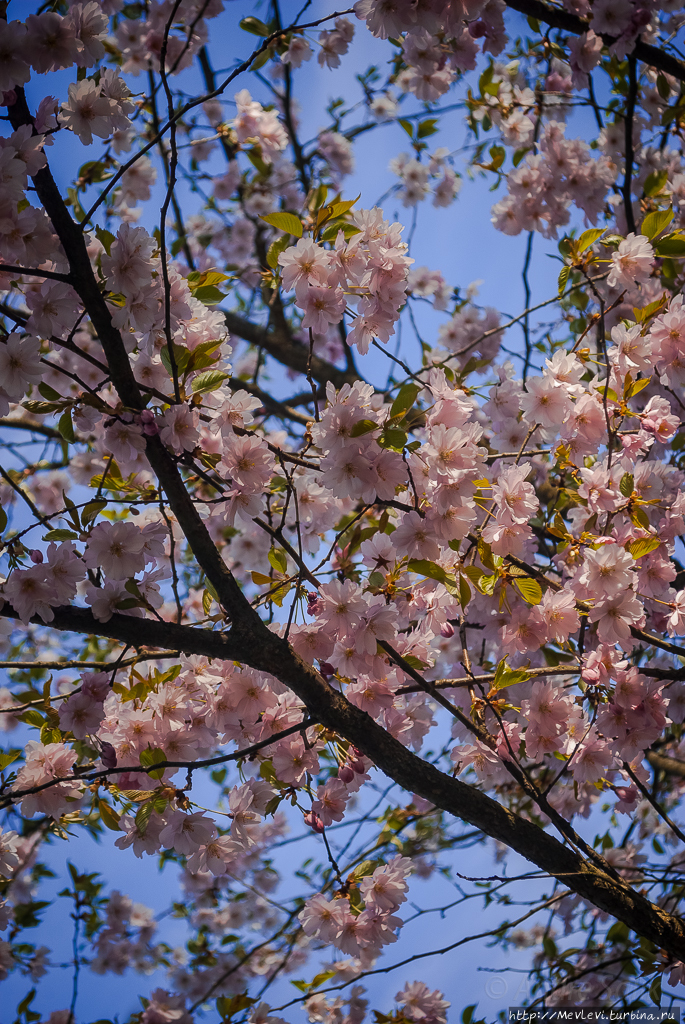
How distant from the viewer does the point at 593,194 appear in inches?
89.6

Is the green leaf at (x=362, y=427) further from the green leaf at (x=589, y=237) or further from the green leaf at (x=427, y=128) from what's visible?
the green leaf at (x=427, y=128)

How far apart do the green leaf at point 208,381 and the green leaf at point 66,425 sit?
10.8 inches

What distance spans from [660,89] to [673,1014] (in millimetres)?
Result: 2747

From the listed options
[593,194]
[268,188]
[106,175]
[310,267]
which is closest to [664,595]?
[310,267]

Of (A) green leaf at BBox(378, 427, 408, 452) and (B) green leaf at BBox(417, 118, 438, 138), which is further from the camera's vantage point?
(B) green leaf at BBox(417, 118, 438, 138)

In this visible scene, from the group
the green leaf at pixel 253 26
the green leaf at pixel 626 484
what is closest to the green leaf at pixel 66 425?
the green leaf at pixel 626 484

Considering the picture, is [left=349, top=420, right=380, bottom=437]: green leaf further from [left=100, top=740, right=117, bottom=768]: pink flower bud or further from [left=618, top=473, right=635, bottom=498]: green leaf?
[left=100, top=740, right=117, bottom=768]: pink flower bud

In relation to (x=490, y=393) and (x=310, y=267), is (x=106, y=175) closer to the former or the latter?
(x=310, y=267)

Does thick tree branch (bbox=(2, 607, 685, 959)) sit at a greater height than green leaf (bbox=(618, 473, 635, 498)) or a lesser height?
lesser

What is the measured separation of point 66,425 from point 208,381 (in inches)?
12.5

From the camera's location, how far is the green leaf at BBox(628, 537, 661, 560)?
119cm

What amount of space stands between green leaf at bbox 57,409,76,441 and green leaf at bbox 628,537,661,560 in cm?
114

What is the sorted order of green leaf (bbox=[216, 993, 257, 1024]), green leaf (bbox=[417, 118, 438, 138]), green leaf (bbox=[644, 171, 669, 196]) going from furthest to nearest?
green leaf (bbox=[417, 118, 438, 138]) → green leaf (bbox=[644, 171, 669, 196]) → green leaf (bbox=[216, 993, 257, 1024])

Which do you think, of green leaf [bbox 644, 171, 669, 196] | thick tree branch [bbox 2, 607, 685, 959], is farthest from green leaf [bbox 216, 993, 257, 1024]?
green leaf [bbox 644, 171, 669, 196]
